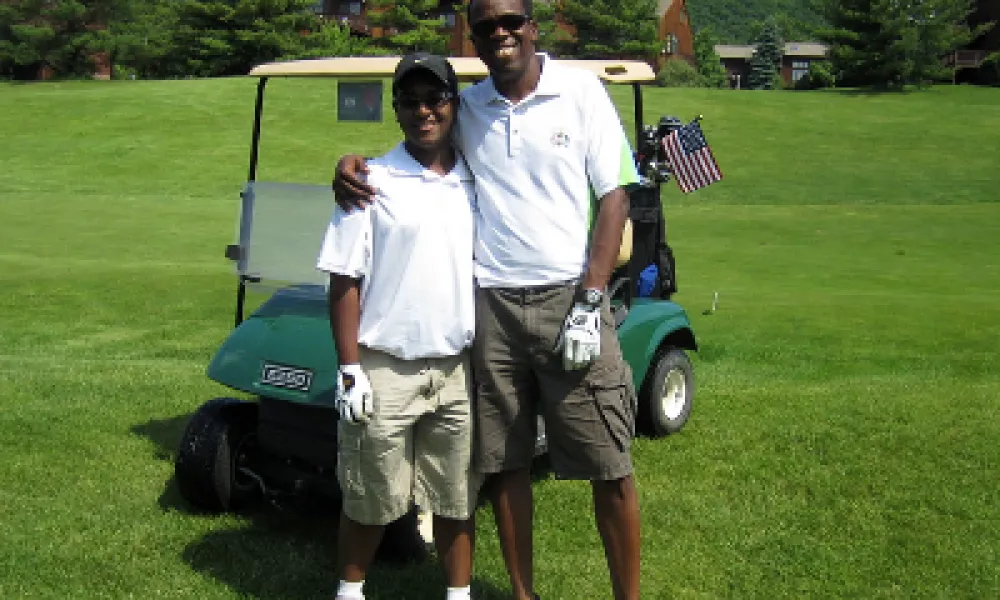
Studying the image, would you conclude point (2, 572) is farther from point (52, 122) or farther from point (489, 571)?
point (52, 122)

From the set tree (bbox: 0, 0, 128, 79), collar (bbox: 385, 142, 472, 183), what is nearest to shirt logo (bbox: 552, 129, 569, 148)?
collar (bbox: 385, 142, 472, 183)

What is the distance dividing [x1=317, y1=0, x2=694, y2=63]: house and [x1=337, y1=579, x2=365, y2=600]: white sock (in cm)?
2552

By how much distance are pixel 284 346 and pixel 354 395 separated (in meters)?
0.91

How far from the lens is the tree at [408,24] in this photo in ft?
132

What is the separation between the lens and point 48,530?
3635 millimetres

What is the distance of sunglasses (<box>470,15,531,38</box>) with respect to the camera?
2697mm

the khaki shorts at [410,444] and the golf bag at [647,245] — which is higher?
the golf bag at [647,245]

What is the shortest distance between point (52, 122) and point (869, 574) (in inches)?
Result: 1158

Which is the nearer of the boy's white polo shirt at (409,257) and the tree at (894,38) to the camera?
the boy's white polo shirt at (409,257)

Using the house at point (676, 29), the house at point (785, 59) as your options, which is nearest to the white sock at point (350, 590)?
the house at point (676, 29)

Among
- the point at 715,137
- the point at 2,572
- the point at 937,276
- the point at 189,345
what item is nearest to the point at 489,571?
the point at 2,572

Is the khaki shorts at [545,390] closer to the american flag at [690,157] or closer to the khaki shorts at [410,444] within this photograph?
the khaki shorts at [410,444]

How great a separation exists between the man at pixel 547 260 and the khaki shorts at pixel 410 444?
0.06 m

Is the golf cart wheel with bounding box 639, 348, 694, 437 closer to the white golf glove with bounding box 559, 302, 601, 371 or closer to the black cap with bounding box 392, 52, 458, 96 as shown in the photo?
the white golf glove with bounding box 559, 302, 601, 371
